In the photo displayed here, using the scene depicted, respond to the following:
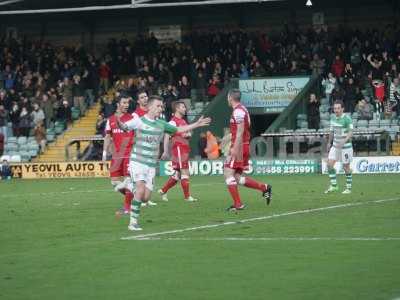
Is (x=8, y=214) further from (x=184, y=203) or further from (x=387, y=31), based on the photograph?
(x=387, y=31)

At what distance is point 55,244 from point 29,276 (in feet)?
10.7

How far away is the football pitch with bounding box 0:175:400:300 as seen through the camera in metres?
10.1

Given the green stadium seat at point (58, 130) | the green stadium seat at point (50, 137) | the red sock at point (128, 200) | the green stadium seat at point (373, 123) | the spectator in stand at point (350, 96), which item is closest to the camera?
the red sock at point (128, 200)

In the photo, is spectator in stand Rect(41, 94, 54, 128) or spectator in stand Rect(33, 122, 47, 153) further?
spectator in stand Rect(41, 94, 54, 128)

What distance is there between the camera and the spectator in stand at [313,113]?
4081cm

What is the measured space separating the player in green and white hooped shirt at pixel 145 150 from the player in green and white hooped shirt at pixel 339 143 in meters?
9.39

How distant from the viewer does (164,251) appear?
13195 millimetres

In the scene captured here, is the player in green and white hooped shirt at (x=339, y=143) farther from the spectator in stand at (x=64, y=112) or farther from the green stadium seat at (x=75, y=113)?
the green stadium seat at (x=75, y=113)

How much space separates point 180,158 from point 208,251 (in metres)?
11.4

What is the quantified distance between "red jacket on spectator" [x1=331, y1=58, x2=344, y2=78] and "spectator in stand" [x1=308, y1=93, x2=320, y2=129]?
1871 mm

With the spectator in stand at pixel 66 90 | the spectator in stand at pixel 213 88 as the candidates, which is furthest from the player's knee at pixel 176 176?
the spectator in stand at pixel 66 90

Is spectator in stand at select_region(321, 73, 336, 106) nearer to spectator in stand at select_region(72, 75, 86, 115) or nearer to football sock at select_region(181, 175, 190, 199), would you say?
spectator in stand at select_region(72, 75, 86, 115)

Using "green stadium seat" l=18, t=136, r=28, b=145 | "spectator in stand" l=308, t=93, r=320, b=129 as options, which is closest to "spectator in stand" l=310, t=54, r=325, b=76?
"spectator in stand" l=308, t=93, r=320, b=129

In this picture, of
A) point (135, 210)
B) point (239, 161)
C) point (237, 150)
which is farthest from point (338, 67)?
point (135, 210)
